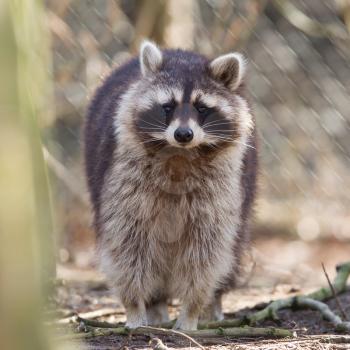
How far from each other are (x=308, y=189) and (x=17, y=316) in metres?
5.67

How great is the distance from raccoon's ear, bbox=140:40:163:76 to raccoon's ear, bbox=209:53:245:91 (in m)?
0.24

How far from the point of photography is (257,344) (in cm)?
347

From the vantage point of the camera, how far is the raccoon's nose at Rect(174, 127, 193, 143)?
3.80 metres

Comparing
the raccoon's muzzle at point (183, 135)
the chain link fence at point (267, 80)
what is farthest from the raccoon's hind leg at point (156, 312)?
the chain link fence at point (267, 80)

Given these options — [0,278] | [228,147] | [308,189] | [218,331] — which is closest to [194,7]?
[308,189]

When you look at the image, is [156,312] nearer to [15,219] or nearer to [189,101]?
[189,101]

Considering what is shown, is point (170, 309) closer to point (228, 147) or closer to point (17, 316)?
point (228, 147)

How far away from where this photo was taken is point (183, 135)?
3803mm

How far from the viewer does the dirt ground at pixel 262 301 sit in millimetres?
3473

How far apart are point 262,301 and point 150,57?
158cm

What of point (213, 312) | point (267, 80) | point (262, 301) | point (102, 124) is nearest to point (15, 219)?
point (102, 124)

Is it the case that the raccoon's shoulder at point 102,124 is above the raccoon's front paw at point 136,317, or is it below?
above

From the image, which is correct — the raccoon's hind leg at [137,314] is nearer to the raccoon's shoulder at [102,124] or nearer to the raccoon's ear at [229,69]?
the raccoon's shoulder at [102,124]

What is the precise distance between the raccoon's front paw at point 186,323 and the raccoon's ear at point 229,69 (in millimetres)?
1074
